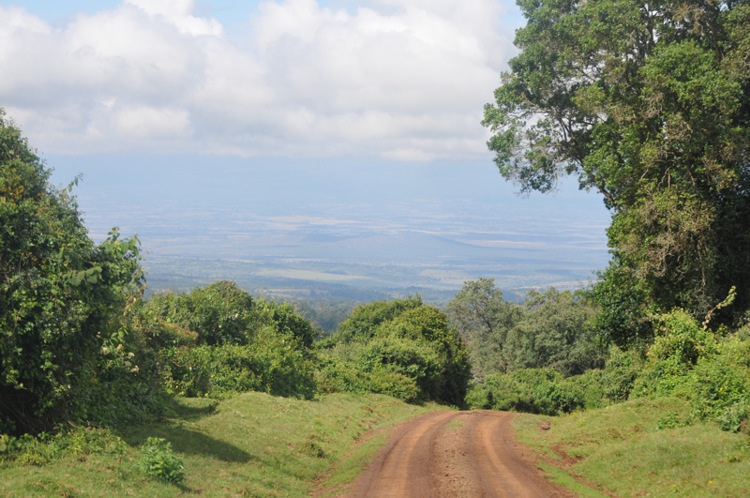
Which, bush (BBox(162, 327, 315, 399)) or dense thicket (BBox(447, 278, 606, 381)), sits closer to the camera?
bush (BBox(162, 327, 315, 399))

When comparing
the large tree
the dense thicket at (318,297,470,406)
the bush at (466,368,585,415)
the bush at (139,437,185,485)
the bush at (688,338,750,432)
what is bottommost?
the bush at (466,368,585,415)

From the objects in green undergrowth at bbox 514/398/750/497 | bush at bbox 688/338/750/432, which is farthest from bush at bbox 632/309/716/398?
bush at bbox 688/338/750/432

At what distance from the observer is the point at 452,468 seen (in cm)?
1816

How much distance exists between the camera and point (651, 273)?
2520 centimetres

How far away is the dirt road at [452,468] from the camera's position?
15617 mm

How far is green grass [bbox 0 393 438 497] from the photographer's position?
12.8 meters

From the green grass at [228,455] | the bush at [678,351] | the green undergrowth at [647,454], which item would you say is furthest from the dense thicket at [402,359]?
the bush at [678,351]

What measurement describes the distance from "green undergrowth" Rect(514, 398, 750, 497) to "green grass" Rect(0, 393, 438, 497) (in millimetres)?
6135

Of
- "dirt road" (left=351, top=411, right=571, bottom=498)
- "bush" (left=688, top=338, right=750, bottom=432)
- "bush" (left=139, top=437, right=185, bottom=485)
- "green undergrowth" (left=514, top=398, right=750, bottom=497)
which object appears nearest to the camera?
"bush" (left=139, top=437, right=185, bottom=485)

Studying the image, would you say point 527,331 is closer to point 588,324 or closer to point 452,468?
point 588,324

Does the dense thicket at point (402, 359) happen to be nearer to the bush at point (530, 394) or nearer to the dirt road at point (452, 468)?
the bush at point (530, 394)

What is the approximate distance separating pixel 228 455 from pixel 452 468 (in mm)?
6113

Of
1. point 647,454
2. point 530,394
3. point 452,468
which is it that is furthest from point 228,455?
point 530,394

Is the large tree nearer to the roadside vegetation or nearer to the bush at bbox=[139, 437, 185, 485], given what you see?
the roadside vegetation
